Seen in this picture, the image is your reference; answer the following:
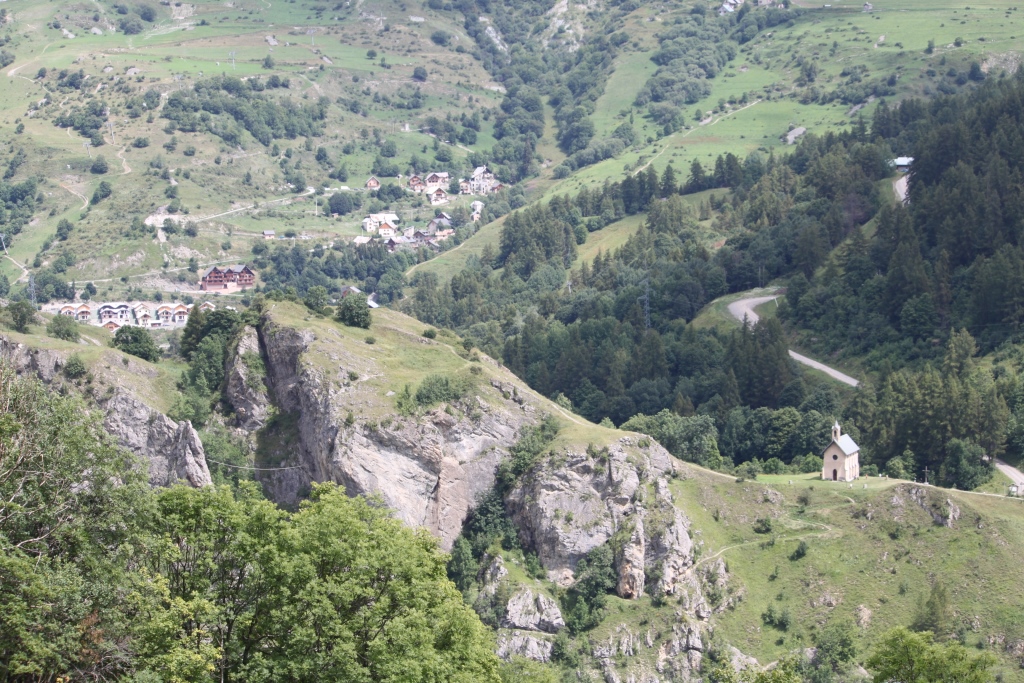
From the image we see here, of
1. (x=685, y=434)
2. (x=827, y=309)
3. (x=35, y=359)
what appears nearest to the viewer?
(x=35, y=359)

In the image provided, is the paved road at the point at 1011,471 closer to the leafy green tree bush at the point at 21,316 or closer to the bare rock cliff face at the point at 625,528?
the bare rock cliff face at the point at 625,528

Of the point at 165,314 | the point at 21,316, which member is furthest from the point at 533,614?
the point at 165,314

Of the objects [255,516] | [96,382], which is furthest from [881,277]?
[255,516]

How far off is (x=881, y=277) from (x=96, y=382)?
8078 centimetres

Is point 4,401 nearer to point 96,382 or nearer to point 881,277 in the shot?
point 96,382

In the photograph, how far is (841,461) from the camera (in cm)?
10919

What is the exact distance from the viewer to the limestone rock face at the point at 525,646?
308 feet

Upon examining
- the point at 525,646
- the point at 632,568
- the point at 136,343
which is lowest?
the point at 525,646

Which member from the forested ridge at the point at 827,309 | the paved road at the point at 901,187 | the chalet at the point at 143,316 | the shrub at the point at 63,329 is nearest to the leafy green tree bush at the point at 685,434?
the forested ridge at the point at 827,309

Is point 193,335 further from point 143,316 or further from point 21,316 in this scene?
point 143,316

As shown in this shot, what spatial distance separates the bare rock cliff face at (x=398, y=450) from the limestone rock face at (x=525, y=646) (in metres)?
9.55

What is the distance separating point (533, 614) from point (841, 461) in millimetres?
28179

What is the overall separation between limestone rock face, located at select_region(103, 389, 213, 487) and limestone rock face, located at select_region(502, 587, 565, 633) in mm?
22844

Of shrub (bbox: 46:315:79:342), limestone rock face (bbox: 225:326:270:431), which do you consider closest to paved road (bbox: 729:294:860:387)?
limestone rock face (bbox: 225:326:270:431)
